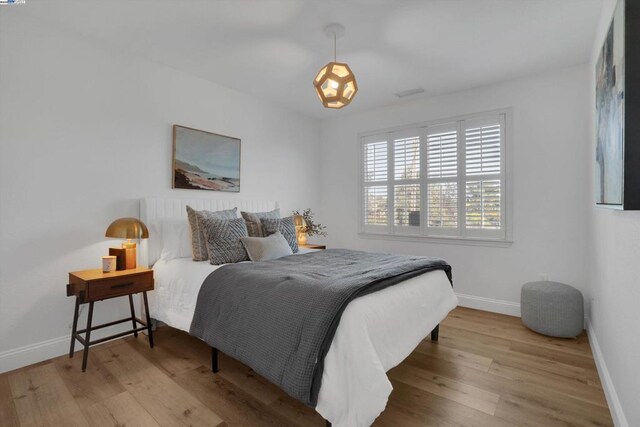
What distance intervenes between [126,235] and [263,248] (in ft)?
3.63

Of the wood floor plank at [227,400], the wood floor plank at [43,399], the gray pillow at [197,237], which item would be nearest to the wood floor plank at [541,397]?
the wood floor plank at [227,400]

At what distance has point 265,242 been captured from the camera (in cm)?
289

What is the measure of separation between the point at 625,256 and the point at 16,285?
3954 mm

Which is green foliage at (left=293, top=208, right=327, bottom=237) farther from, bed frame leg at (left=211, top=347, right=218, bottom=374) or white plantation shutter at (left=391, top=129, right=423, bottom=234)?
bed frame leg at (left=211, top=347, right=218, bottom=374)

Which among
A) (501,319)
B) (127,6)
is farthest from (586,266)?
(127,6)

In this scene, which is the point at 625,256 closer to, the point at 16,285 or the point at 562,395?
the point at 562,395

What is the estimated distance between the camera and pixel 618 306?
177cm

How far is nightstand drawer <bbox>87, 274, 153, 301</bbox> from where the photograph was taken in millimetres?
2359

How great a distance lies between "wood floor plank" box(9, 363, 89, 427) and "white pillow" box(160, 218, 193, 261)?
1.16 meters

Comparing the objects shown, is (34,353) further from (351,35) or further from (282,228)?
(351,35)

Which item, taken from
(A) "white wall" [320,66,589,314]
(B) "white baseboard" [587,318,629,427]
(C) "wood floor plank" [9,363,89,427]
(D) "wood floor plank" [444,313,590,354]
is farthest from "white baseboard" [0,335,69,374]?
(A) "white wall" [320,66,589,314]

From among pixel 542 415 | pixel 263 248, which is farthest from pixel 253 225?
pixel 542 415

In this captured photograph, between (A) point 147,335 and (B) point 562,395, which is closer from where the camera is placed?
(B) point 562,395

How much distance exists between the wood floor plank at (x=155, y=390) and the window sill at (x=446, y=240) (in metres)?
3.18
